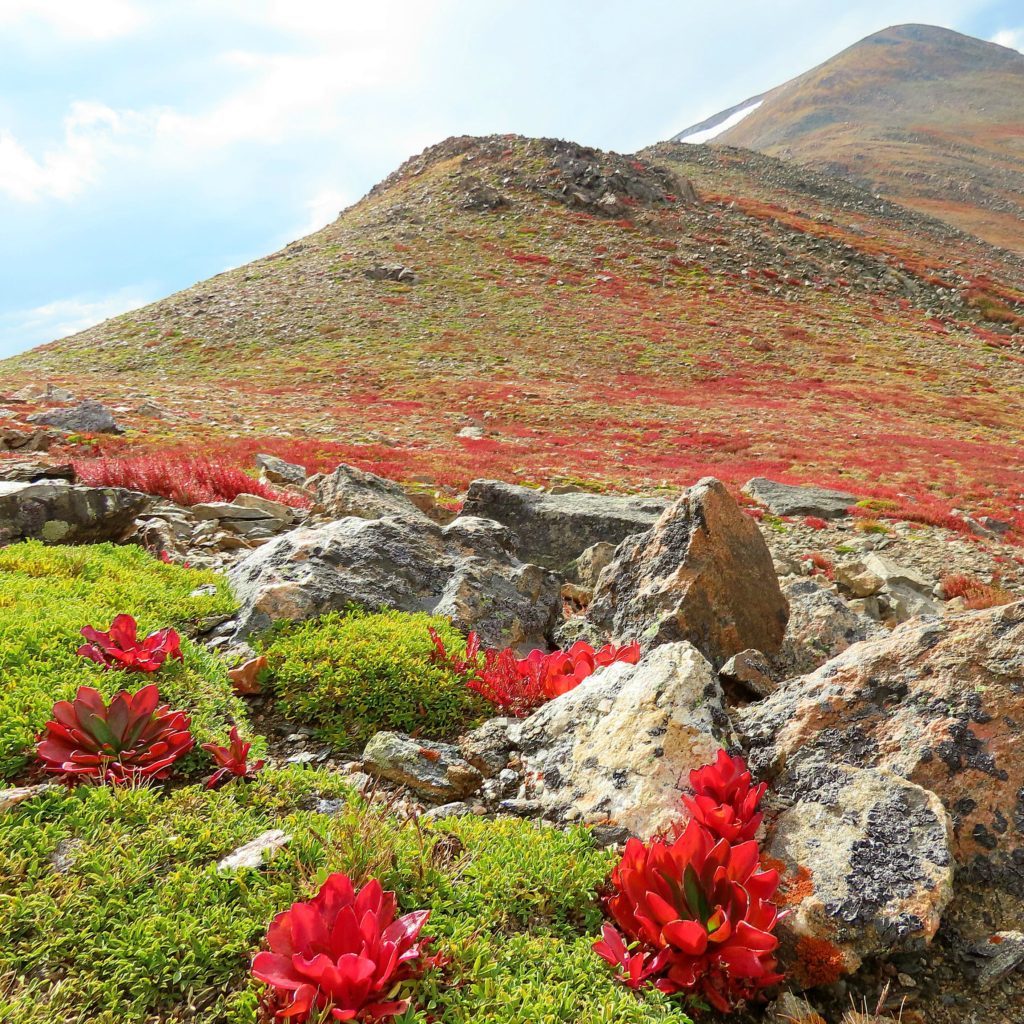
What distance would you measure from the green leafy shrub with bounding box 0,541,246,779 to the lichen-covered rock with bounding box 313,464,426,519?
8.70 ft

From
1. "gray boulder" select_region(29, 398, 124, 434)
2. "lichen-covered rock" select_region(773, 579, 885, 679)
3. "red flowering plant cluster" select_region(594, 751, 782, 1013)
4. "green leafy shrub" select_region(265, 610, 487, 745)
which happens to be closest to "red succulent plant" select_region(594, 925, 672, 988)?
"red flowering plant cluster" select_region(594, 751, 782, 1013)

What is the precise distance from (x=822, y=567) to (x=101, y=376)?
1518 inches

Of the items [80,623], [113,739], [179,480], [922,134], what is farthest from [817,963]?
[922,134]

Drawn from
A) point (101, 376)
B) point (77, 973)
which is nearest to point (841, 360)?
point (101, 376)

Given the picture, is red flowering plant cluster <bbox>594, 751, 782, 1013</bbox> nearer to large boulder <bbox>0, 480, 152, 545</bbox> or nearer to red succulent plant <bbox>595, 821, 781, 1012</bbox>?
red succulent plant <bbox>595, 821, 781, 1012</bbox>

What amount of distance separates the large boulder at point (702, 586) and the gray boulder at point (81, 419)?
57.1ft

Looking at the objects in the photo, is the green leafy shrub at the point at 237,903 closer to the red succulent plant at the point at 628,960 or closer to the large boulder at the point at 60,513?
the red succulent plant at the point at 628,960

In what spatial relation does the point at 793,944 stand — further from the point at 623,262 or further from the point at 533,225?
the point at 533,225

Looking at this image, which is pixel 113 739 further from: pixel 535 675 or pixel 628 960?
pixel 535 675

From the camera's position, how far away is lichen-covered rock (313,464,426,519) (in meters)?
9.45

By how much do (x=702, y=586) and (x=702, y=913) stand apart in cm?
357

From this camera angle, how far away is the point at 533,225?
199 feet

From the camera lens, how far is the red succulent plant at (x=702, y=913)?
2.74m

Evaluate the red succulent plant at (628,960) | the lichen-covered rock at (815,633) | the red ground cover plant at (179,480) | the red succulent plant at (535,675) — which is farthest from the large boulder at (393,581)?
the red succulent plant at (628,960)
